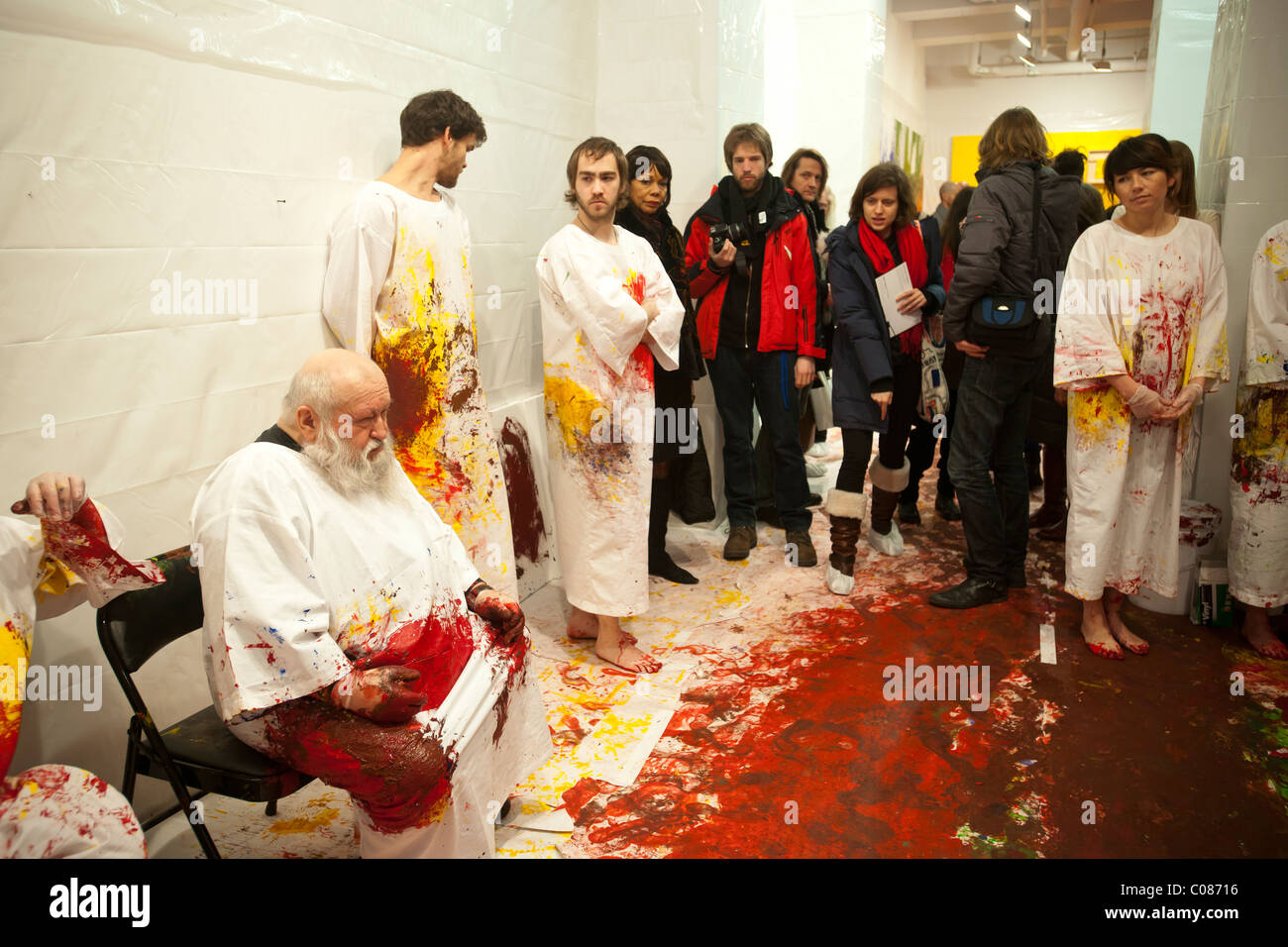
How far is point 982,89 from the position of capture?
976cm

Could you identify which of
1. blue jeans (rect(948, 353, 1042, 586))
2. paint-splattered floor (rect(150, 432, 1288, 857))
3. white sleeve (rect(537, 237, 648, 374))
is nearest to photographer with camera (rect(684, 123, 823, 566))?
blue jeans (rect(948, 353, 1042, 586))

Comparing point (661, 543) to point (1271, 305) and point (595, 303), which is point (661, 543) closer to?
point (595, 303)

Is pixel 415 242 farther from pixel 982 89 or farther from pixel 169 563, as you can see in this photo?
pixel 982 89

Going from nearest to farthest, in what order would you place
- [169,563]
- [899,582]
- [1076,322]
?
[169,563] → [1076,322] → [899,582]

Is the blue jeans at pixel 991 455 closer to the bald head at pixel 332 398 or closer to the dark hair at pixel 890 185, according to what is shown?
the dark hair at pixel 890 185

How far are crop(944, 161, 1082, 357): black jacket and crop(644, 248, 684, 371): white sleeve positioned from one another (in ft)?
3.50

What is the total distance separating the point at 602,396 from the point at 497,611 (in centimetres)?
109

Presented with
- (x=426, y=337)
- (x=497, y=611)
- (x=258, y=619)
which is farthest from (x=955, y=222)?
(x=258, y=619)

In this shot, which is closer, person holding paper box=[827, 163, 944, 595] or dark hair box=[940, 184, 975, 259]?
person holding paper box=[827, 163, 944, 595]

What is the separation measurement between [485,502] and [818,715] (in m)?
1.25

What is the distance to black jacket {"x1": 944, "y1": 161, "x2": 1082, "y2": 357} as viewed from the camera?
3.34 meters

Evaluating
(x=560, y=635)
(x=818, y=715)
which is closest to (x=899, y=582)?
(x=818, y=715)

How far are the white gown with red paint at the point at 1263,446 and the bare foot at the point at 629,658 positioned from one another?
2062 millimetres

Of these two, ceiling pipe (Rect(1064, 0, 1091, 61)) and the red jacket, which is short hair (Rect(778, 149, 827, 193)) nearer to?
the red jacket
